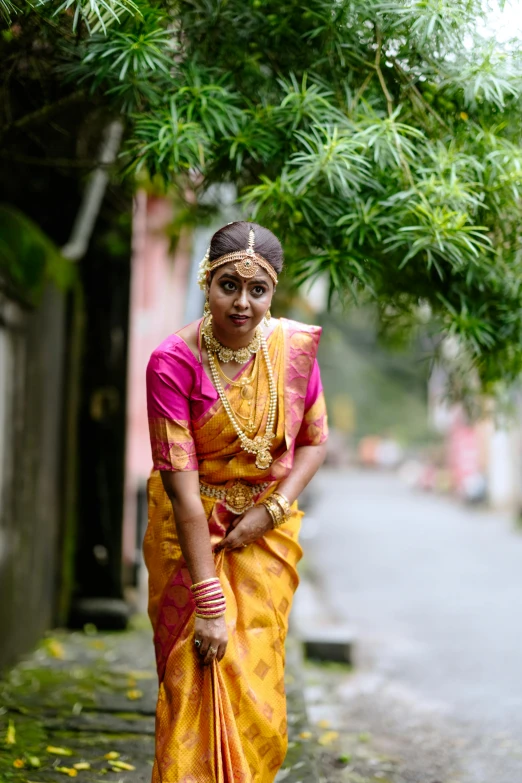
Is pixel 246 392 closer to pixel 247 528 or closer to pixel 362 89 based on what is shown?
pixel 247 528

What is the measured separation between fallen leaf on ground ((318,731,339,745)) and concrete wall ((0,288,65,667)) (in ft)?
6.06

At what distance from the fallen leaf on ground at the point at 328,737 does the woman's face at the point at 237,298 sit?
115 inches

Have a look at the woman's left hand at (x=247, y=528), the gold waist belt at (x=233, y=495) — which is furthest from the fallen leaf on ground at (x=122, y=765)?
the gold waist belt at (x=233, y=495)

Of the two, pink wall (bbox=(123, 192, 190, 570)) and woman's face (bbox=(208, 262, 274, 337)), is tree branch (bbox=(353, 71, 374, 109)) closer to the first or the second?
woman's face (bbox=(208, 262, 274, 337))

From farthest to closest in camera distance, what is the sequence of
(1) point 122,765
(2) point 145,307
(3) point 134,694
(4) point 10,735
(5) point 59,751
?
1. (2) point 145,307
2. (3) point 134,694
3. (4) point 10,735
4. (5) point 59,751
5. (1) point 122,765

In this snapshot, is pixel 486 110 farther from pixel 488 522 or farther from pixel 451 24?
pixel 488 522

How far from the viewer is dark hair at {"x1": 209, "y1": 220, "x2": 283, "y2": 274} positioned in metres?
2.92

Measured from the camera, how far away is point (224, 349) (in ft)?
10.0

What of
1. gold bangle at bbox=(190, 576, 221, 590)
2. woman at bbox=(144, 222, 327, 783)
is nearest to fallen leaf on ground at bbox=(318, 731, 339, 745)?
woman at bbox=(144, 222, 327, 783)

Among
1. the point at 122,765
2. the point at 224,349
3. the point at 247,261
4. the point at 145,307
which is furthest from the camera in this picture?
the point at 145,307

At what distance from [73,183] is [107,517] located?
2.43m

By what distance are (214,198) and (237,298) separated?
124 inches

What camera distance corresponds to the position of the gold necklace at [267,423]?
3.03 meters

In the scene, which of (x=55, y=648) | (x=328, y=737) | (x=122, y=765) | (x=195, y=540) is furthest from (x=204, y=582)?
(x=55, y=648)
